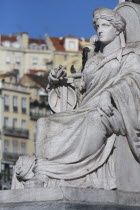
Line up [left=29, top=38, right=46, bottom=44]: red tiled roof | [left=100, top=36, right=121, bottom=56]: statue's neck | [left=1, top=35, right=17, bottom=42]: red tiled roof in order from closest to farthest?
[left=100, top=36, right=121, bottom=56]: statue's neck
[left=1, top=35, right=17, bottom=42]: red tiled roof
[left=29, top=38, right=46, bottom=44]: red tiled roof

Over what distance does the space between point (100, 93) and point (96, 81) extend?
0.94 ft

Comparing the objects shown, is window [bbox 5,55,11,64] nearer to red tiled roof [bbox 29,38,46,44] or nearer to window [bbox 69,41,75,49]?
red tiled roof [bbox 29,38,46,44]

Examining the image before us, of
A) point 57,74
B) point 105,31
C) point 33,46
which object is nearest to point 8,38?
point 33,46

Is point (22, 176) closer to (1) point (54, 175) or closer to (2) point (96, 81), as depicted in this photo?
(1) point (54, 175)

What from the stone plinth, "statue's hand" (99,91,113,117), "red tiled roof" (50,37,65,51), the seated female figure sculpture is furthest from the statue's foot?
"red tiled roof" (50,37,65,51)

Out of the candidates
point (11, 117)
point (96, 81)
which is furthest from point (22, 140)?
point (96, 81)

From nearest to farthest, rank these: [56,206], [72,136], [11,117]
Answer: [56,206]
[72,136]
[11,117]

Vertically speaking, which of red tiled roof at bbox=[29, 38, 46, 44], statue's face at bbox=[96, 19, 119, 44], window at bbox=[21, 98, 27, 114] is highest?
red tiled roof at bbox=[29, 38, 46, 44]

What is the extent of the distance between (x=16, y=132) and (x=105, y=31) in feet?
308

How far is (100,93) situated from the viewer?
1611cm

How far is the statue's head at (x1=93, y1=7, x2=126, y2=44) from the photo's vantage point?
16594 millimetres

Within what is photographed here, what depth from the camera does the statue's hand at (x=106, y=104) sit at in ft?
51.1

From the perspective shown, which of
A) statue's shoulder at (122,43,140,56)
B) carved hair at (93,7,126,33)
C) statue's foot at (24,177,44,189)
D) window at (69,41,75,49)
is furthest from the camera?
window at (69,41,75,49)

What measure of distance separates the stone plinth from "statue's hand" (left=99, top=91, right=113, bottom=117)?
134cm
